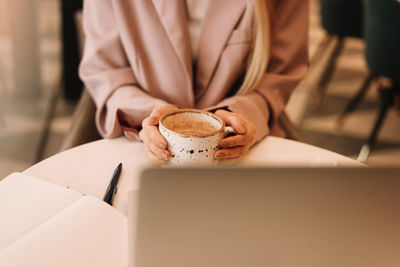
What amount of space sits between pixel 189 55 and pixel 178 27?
7cm

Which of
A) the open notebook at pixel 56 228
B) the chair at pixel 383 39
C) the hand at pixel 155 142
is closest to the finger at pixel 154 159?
the hand at pixel 155 142

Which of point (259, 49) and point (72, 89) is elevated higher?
point (259, 49)

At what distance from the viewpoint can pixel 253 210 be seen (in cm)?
33

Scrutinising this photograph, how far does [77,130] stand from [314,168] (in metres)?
0.75

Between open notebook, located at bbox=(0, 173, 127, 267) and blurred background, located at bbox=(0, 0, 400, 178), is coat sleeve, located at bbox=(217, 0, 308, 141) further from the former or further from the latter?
blurred background, located at bbox=(0, 0, 400, 178)

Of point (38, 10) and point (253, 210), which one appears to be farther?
point (38, 10)

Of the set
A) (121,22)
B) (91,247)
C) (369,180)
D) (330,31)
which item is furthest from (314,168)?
(330,31)

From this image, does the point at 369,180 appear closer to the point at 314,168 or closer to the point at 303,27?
the point at 314,168

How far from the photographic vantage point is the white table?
0.63 m

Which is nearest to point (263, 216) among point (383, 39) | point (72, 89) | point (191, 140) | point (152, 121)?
point (191, 140)

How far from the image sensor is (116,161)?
691 mm

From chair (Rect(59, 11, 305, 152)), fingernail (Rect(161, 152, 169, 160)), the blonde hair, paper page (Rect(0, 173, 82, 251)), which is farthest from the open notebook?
the blonde hair

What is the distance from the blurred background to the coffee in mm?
1024

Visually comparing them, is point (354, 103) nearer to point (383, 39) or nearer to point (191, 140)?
point (383, 39)
